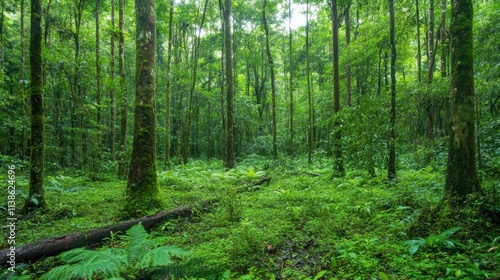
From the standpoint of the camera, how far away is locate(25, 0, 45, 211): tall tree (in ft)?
17.7

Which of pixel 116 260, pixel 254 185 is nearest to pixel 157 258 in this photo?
Result: pixel 116 260

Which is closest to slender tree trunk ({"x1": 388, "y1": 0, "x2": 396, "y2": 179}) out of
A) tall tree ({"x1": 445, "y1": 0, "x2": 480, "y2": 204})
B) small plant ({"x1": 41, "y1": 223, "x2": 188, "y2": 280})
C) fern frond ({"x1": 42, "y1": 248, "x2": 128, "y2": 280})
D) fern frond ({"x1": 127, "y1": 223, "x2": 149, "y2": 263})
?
tall tree ({"x1": 445, "y1": 0, "x2": 480, "y2": 204})

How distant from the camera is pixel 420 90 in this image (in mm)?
8766

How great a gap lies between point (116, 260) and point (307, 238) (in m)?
2.88

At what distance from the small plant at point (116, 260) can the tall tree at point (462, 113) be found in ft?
13.5

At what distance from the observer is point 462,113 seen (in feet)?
12.3

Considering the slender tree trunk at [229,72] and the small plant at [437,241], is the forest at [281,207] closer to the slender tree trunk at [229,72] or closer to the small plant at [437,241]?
the small plant at [437,241]

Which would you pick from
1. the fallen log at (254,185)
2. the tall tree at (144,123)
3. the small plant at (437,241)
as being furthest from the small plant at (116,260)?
the fallen log at (254,185)

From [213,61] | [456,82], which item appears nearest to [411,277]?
[456,82]

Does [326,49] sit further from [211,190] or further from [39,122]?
[39,122]

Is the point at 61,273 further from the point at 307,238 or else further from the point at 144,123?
the point at 144,123

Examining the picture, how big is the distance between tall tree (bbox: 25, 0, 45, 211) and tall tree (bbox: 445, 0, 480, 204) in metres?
8.06

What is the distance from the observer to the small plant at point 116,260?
238cm

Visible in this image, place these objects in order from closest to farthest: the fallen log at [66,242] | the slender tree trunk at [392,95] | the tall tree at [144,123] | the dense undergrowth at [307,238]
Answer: the dense undergrowth at [307,238], the fallen log at [66,242], the tall tree at [144,123], the slender tree trunk at [392,95]
